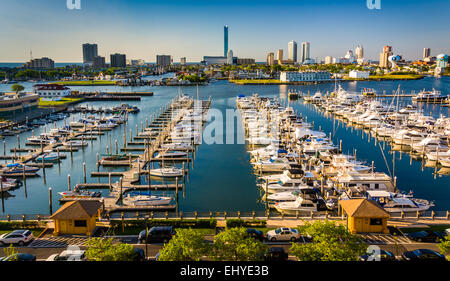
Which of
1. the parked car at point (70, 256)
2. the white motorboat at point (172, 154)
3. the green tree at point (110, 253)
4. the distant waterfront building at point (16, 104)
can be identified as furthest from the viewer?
the distant waterfront building at point (16, 104)

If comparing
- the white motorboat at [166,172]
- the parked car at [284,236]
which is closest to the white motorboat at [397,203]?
the parked car at [284,236]

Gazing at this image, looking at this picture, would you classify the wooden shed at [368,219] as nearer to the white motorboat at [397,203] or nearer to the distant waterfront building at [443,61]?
the white motorboat at [397,203]

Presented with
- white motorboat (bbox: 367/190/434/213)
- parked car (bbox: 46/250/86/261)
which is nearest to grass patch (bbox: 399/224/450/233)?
white motorboat (bbox: 367/190/434/213)

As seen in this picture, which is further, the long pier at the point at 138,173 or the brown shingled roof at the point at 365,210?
the long pier at the point at 138,173

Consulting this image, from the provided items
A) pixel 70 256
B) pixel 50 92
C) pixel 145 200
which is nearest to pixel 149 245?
pixel 70 256

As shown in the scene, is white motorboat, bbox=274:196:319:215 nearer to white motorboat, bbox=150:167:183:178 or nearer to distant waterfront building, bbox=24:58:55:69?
white motorboat, bbox=150:167:183:178

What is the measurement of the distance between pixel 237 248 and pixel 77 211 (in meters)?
6.47

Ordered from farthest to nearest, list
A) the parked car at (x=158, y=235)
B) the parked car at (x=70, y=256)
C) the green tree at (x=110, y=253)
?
the parked car at (x=158, y=235), the parked car at (x=70, y=256), the green tree at (x=110, y=253)

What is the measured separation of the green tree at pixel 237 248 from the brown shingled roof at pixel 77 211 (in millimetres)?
5621

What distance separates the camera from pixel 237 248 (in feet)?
23.3

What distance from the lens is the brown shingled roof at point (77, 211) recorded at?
37.0 feet

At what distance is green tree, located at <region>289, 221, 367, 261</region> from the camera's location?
23.0ft

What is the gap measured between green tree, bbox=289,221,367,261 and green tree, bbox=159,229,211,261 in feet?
6.28
